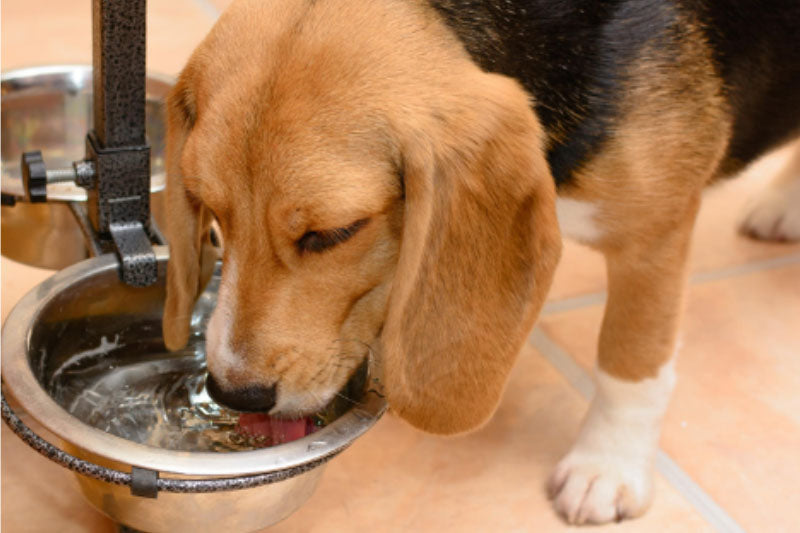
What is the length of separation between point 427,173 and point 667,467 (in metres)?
0.95

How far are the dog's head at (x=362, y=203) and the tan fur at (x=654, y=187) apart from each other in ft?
0.68

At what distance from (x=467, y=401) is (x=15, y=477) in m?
0.83

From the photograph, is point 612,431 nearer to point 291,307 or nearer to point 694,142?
point 694,142

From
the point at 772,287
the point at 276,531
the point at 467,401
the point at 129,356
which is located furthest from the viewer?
the point at 772,287

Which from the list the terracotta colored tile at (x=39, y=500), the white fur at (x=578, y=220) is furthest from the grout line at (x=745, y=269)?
the terracotta colored tile at (x=39, y=500)

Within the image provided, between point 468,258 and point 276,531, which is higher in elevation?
point 468,258

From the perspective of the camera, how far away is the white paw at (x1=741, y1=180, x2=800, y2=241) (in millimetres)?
2795

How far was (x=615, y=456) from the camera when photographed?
194 centimetres

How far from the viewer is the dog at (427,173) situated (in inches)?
54.8

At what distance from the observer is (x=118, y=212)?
197 cm

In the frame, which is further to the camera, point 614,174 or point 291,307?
point 614,174

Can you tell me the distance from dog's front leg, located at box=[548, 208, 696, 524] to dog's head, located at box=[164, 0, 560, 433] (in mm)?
339

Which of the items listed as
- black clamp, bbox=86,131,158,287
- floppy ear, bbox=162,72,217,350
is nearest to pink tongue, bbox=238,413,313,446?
floppy ear, bbox=162,72,217,350

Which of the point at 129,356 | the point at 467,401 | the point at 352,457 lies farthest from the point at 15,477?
the point at 467,401
